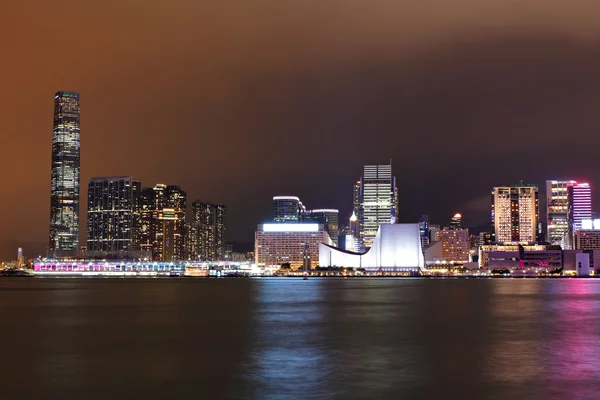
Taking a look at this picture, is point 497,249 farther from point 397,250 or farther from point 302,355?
point 302,355

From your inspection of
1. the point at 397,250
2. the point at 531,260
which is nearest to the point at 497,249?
the point at 531,260

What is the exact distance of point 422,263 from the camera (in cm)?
18512

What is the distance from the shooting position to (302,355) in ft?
93.0

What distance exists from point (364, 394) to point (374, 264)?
166 m

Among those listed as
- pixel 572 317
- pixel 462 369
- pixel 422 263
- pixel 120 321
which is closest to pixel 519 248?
pixel 422 263

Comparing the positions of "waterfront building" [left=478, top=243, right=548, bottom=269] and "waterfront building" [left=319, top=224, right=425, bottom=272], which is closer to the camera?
"waterfront building" [left=319, top=224, right=425, bottom=272]

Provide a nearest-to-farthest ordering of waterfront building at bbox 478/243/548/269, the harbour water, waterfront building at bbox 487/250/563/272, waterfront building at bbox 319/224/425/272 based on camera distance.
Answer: the harbour water
waterfront building at bbox 319/224/425/272
waterfront building at bbox 487/250/563/272
waterfront building at bbox 478/243/548/269

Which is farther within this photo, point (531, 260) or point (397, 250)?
point (531, 260)

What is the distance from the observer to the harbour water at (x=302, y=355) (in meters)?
21.3

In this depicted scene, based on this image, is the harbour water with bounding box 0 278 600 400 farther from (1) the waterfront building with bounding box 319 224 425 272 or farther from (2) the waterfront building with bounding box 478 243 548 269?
(2) the waterfront building with bounding box 478 243 548 269

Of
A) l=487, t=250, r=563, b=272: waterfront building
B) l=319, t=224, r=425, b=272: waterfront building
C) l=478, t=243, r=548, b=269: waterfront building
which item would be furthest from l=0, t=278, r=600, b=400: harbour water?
l=478, t=243, r=548, b=269: waterfront building

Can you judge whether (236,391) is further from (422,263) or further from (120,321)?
(422,263)

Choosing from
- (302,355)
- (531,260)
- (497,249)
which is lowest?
(302,355)

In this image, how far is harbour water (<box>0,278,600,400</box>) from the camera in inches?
837
